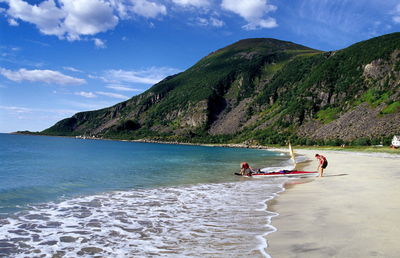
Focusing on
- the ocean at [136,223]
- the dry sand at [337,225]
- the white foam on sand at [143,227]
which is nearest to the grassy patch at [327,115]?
the ocean at [136,223]

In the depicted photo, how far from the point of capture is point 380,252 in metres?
7.41

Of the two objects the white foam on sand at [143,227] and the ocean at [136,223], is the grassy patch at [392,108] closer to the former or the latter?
the ocean at [136,223]

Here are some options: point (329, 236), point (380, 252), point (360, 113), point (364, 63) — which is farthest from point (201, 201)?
point (364, 63)

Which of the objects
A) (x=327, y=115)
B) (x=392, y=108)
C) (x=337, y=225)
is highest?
(x=327, y=115)

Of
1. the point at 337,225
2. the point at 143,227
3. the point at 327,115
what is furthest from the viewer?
the point at 327,115

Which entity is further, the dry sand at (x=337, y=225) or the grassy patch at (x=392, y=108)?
the grassy patch at (x=392, y=108)

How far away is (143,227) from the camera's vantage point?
11500mm

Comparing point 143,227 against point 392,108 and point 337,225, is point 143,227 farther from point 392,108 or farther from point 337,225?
point 392,108

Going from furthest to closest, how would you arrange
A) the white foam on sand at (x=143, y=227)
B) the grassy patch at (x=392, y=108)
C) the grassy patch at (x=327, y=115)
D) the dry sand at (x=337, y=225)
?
the grassy patch at (x=327, y=115), the grassy patch at (x=392, y=108), the white foam on sand at (x=143, y=227), the dry sand at (x=337, y=225)

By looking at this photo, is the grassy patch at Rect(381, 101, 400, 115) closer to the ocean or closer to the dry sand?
the dry sand

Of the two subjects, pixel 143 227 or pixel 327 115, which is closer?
pixel 143 227

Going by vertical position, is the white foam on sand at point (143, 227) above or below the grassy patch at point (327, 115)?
→ below

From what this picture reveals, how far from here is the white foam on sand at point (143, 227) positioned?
29.1 feet

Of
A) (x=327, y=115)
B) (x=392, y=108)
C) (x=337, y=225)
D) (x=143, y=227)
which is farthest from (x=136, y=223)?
(x=327, y=115)
